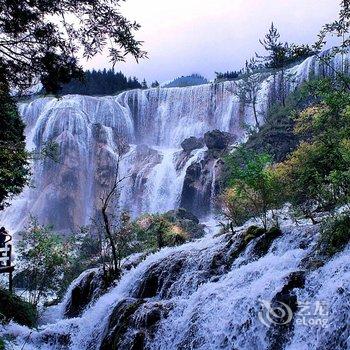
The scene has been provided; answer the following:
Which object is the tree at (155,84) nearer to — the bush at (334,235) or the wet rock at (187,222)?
the wet rock at (187,222)

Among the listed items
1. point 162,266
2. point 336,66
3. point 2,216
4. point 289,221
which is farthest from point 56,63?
point 2,216

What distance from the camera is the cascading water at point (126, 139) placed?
4297 centimetres

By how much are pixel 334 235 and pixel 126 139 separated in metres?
46.4

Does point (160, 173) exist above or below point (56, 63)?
below

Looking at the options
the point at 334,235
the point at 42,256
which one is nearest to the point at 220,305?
the point at 334,235

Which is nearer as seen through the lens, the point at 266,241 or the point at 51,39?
the point at 51,39

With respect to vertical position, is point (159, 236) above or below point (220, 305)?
below

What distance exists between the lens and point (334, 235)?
9391mm

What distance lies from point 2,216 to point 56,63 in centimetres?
4216

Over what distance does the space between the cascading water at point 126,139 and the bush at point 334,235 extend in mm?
27672

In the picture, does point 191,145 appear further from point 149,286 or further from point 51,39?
point 51,39

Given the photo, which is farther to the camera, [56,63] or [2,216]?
[2,216]

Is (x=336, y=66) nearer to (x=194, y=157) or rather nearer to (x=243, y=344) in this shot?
(x=194, y=157)

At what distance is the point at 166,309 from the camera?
A: 9.75 metres
